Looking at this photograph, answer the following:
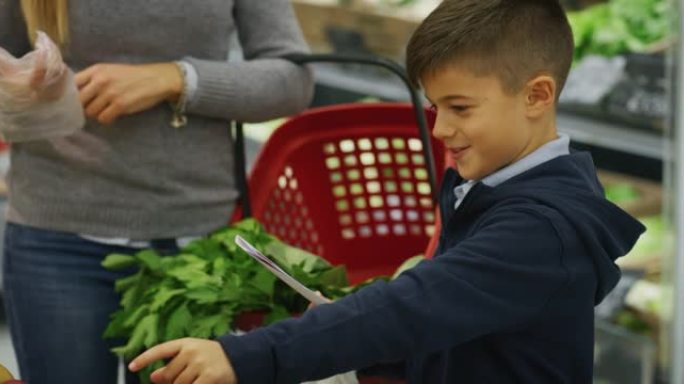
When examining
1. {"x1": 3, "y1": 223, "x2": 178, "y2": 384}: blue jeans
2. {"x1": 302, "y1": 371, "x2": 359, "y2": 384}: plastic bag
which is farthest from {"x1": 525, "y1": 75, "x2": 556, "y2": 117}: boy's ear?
{"x1": 3, "y1": 223, "x2": 178, "y2": 384}: blue jeans

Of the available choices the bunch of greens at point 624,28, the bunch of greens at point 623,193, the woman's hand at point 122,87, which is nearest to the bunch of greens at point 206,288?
the woman's hand at point 122,87

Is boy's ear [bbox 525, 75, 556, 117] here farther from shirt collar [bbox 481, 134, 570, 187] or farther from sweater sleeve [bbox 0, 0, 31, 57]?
sweater sleeve [bbox 0, 0, 31, 57]

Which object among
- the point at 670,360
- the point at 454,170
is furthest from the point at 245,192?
the point at 670,360

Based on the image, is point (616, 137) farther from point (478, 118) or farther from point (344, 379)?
point (478, 118)

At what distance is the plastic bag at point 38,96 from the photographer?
6.03ft

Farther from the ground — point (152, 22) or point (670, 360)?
point (152, 22)

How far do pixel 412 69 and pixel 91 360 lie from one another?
2.62ft

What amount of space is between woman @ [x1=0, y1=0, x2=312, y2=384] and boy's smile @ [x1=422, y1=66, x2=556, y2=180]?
568mm

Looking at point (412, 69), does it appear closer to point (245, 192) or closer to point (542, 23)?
point (542, 23)

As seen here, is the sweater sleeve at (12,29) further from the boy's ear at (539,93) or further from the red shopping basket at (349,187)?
the boy's ear at (539,93)

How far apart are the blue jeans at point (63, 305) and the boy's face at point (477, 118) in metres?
0.70

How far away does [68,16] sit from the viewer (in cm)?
197

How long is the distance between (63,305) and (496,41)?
882 mm

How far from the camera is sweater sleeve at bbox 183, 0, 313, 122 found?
204 cm
